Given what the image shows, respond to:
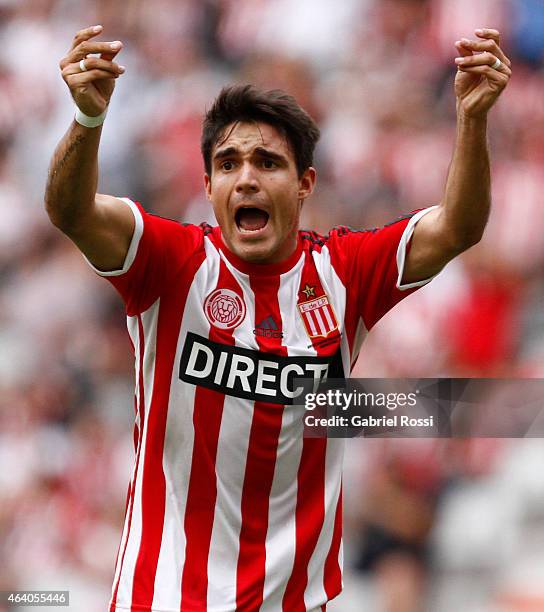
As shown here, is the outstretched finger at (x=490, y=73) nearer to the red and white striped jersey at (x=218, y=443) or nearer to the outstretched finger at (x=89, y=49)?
the red and white striped jersey at (x=218, y=443)

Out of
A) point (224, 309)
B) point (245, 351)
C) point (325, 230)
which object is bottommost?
point (245, 351)

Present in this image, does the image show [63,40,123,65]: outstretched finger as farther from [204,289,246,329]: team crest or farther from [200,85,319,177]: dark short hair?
[204,289,246,329]: team crest

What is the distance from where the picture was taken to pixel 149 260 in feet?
7.07

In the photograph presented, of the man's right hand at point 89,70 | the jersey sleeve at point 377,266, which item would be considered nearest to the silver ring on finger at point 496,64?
the jersey sleeve at point 377,266

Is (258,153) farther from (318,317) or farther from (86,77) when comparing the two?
(86,77)

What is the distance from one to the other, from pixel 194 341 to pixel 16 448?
5.94ft

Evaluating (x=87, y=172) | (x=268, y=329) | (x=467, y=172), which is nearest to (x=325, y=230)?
(x=268, y=329)

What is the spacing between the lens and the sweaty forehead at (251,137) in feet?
7.66

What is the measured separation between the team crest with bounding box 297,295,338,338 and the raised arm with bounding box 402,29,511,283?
0.22m

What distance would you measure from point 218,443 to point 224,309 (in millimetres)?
333

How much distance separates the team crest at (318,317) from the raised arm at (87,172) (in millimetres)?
507

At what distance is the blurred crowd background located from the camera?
3.49 metres

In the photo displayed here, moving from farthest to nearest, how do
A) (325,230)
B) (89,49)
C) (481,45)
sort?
(325,230), (481,45), (89,49)

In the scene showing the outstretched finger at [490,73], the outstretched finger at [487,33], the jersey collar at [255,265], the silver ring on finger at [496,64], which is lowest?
the jersey collar at [255,265]
